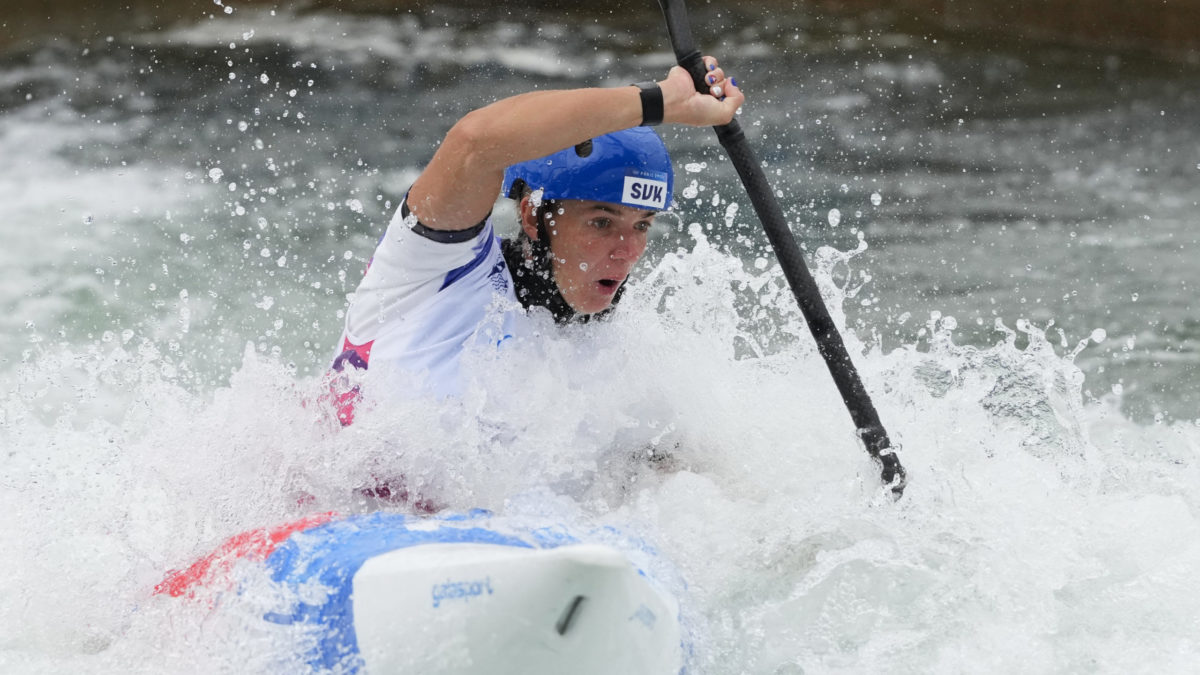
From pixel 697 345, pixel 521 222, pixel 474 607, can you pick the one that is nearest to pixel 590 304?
pixel 521 222

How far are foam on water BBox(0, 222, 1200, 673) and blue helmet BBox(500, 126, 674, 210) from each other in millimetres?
367

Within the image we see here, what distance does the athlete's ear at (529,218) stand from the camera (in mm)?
2791

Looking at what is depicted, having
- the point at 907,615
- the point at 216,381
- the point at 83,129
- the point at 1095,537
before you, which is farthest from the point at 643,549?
the point at 83,129

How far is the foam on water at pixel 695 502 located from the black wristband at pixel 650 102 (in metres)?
0.63

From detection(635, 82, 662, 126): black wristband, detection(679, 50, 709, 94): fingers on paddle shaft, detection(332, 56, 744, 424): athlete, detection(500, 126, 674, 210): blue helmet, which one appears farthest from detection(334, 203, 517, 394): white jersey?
detection(679, 50, 709, 94): fingers on paddle shaft

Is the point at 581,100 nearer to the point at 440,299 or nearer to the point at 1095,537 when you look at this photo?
the point at 440,299

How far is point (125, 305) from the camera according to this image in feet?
18.7

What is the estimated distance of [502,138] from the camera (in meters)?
2.25

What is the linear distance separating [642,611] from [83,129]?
24.4 ft

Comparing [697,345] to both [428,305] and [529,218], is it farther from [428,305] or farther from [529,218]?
[428,305]

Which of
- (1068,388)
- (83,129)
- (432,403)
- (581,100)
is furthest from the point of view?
(83,129)

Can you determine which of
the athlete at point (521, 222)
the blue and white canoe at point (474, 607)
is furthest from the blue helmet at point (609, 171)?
the blue and white canoe at point (474, 607)

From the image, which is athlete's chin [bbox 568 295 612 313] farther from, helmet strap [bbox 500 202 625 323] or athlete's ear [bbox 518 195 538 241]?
athlete's ear [bbox 518 195 538 241]

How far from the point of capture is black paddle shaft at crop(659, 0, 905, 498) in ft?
9.27
